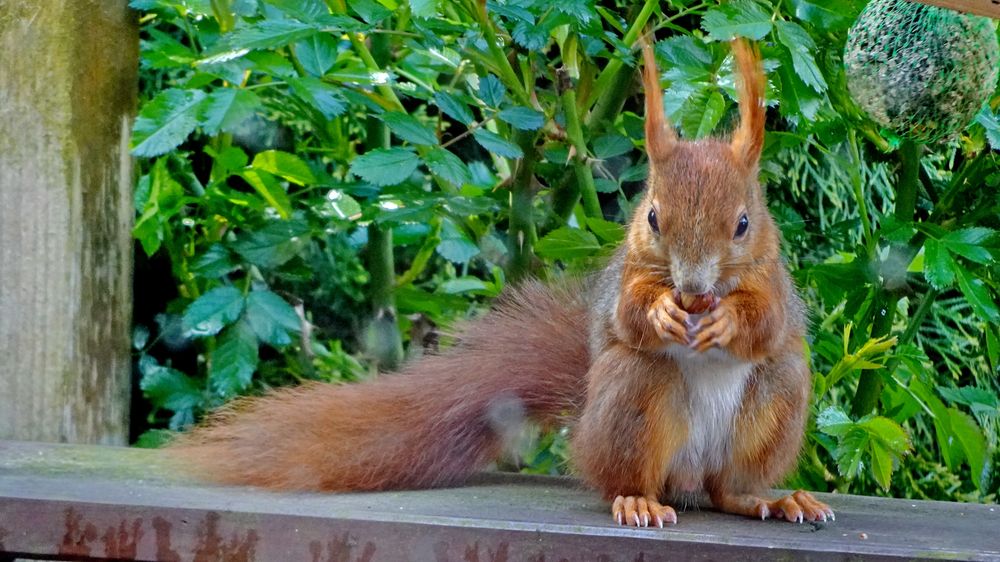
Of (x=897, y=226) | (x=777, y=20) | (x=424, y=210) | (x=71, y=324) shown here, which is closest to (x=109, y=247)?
(x=71, y=324)

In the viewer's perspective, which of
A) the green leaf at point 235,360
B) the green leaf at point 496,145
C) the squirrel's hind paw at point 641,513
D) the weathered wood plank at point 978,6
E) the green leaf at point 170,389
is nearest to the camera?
the weathered wood plank at point 978,6

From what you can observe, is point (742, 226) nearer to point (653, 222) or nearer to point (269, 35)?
point (653, 222)

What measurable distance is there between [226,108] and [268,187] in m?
0.32

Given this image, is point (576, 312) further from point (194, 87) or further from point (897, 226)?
point (194, 87)

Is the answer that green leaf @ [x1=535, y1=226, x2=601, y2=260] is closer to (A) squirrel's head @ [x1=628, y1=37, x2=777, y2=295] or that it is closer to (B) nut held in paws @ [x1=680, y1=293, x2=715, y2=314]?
(A) squirrel's head @ [x1=628, y1=37, x2=777, y2=295]

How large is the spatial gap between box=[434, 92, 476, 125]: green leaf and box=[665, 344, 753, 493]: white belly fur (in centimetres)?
50

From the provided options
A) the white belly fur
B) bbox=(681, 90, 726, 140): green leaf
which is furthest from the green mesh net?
the white belly fur

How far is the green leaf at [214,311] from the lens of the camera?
1876 mm

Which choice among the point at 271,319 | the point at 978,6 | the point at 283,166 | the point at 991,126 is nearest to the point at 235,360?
the point at 271,319

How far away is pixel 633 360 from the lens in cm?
134

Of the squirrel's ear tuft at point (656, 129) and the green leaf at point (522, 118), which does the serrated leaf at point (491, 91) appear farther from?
the squirrel's ear tuft at point (656, 129)

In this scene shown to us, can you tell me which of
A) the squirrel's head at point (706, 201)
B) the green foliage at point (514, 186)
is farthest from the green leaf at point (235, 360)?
the squirrel's head at point (706, 201)

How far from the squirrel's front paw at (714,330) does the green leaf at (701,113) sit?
316 mm

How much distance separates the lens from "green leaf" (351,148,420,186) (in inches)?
63.1
